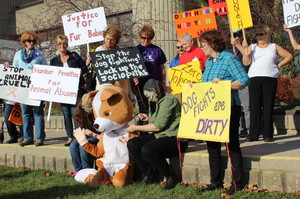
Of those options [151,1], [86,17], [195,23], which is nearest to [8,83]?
[86,17]

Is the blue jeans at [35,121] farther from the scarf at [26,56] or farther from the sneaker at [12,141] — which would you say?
the sneaker at [12,141]

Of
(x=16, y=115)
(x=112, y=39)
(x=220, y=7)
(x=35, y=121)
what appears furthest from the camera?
(x=220, y=7)

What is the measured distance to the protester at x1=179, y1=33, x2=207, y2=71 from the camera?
6477mm

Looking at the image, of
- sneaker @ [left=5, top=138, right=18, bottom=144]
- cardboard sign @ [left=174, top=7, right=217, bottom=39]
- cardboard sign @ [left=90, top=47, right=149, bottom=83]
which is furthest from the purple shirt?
sneaker @ [left=5, top=138, right=18, bottom=144]

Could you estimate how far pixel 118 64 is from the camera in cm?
627

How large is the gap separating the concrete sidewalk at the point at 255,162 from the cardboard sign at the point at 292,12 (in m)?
1.66

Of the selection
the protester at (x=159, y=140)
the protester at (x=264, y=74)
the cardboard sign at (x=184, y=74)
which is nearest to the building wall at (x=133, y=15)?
the cardboard sign at (x=184, y=74)

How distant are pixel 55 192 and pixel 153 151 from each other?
1321mm

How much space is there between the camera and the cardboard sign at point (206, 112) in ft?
15.0

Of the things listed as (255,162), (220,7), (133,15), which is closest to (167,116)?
(255,162)

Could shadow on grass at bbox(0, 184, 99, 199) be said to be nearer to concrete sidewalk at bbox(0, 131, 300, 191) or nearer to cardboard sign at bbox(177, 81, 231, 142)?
concrete sidewalk at bbox(0, 131, 300, 191)

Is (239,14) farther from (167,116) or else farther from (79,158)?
(79,158)

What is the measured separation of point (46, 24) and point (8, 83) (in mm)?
5442

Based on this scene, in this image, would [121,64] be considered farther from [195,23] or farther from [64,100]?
[195,23]
